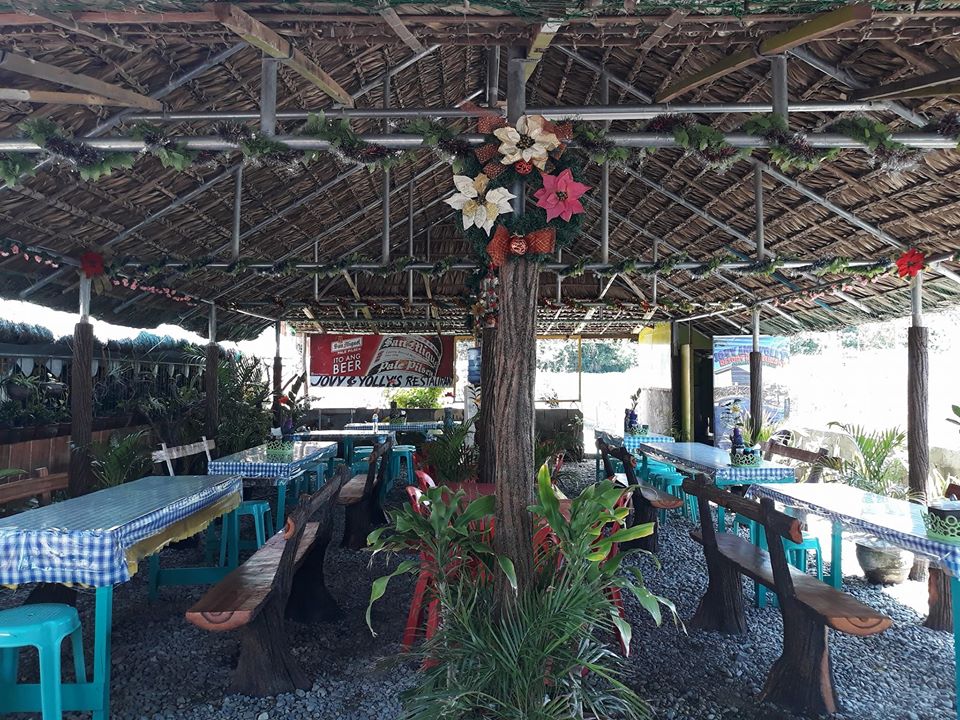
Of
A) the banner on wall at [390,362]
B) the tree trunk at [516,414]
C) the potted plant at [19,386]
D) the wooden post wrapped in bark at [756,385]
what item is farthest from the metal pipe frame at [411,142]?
the banner on wall at [390,362]

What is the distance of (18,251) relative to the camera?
6191 millimetres

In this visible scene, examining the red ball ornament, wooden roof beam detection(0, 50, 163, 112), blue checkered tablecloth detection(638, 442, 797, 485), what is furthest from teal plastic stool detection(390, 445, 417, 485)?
the red ball ornament

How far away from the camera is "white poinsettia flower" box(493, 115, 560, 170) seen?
10.1 ft

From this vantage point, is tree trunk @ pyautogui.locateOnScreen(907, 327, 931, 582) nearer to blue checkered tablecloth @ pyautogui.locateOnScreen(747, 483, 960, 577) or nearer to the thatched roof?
the thatched roof

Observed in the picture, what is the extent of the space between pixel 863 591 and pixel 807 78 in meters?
4.23

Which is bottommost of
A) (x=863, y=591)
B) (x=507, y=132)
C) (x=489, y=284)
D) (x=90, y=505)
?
(x=863, y=591)

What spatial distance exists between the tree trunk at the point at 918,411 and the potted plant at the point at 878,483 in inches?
6.6

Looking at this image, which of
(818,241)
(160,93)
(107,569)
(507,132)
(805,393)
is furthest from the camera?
(805,393)

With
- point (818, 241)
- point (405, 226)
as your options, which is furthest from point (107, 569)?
point (405, 226)

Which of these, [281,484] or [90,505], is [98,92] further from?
[281,484]

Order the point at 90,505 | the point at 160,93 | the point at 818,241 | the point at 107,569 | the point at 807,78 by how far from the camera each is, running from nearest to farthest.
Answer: the point at 107,569, the point at 90,505, the point at 160,93, the point at 807,78, the point at 818,241

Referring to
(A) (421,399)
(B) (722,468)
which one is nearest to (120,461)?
(B) (722,468)

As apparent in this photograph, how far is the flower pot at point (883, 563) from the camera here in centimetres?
511

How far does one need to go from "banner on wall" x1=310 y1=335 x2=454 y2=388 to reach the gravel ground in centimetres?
873
